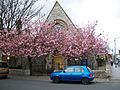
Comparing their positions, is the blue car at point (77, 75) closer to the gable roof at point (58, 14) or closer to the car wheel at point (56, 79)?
the car wheel at point (56, 79)

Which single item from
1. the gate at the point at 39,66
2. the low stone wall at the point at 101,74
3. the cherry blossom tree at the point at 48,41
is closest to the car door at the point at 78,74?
the low stone wall at the point at 101,74

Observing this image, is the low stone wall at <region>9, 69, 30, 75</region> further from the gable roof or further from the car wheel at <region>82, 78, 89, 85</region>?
the gable roof

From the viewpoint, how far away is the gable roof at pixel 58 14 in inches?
1684

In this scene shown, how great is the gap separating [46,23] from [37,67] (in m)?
5.75

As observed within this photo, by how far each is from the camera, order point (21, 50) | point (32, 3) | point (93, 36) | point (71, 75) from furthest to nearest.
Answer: point (93, 36) → point (32, 3) → point (21, 50) → point (71, 75)

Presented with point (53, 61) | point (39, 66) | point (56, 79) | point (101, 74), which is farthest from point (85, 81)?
point (53, 61)

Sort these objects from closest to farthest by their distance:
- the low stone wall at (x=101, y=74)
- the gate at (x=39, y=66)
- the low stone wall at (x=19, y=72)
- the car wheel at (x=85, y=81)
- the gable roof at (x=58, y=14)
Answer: the car wheel at (x=85, y=81), the low stone wall at (x=101, y=74), the low stone wall at (x=19, y=72), the gate at (x=39, y=66), the gable roof at (x=58, y=14)

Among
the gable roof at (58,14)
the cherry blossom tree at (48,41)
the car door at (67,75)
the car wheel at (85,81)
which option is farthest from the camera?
the gable roof at (58,14)

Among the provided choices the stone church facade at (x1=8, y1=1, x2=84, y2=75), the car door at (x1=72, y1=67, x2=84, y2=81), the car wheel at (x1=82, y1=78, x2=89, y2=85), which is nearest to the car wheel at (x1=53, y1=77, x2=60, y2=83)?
the car door at (x1=72, y1=67, x2=84, y2=81)

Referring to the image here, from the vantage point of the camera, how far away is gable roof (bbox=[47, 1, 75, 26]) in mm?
42775

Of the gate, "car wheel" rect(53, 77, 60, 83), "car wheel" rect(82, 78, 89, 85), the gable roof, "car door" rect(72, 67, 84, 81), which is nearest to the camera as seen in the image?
"car wheel" rect(82, 78, 89, 85)

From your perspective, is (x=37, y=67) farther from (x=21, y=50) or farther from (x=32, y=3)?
(x=32, y=3)

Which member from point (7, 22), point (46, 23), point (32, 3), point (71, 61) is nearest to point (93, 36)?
point (71, 61)

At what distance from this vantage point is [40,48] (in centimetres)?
2972
